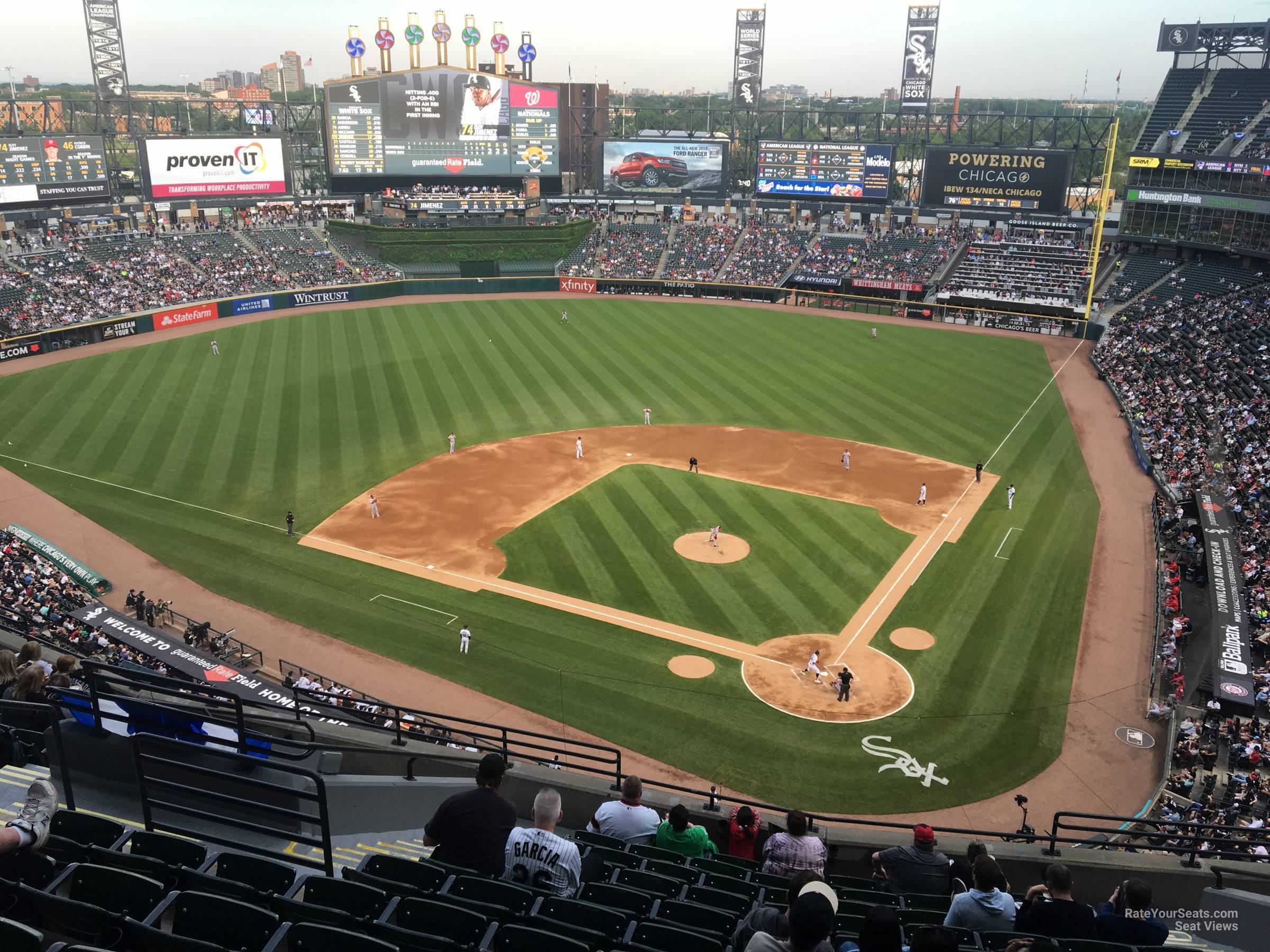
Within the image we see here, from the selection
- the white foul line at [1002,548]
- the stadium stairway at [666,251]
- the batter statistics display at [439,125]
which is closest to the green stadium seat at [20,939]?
the white foul line at [1002,548]

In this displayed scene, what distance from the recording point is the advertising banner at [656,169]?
83.2m

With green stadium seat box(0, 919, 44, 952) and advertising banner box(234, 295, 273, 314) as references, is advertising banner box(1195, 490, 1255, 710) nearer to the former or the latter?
green stadium seat box(0, 919, 44, 952)

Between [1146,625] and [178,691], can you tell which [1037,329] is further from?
[178,691]

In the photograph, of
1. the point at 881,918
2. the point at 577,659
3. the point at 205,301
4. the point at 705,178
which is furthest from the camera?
the point at 705,178

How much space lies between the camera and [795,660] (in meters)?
25.8

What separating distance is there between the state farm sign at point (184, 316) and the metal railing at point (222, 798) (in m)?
57.7

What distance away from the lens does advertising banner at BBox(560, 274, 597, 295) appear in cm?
7525

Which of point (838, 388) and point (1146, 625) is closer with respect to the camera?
point (1146, 625)

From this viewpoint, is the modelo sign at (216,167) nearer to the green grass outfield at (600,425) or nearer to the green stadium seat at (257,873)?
the green grass outfield at (600,425)

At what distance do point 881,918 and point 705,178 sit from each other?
270 ft

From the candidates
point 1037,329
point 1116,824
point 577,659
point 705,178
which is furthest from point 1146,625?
point 705,178

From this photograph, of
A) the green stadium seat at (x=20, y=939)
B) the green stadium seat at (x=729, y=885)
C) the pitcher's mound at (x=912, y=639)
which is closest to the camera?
the green stadium seat at (x=20, y=939)

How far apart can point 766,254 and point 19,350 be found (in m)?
52.3

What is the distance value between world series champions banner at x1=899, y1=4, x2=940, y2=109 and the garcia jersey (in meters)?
81.0
